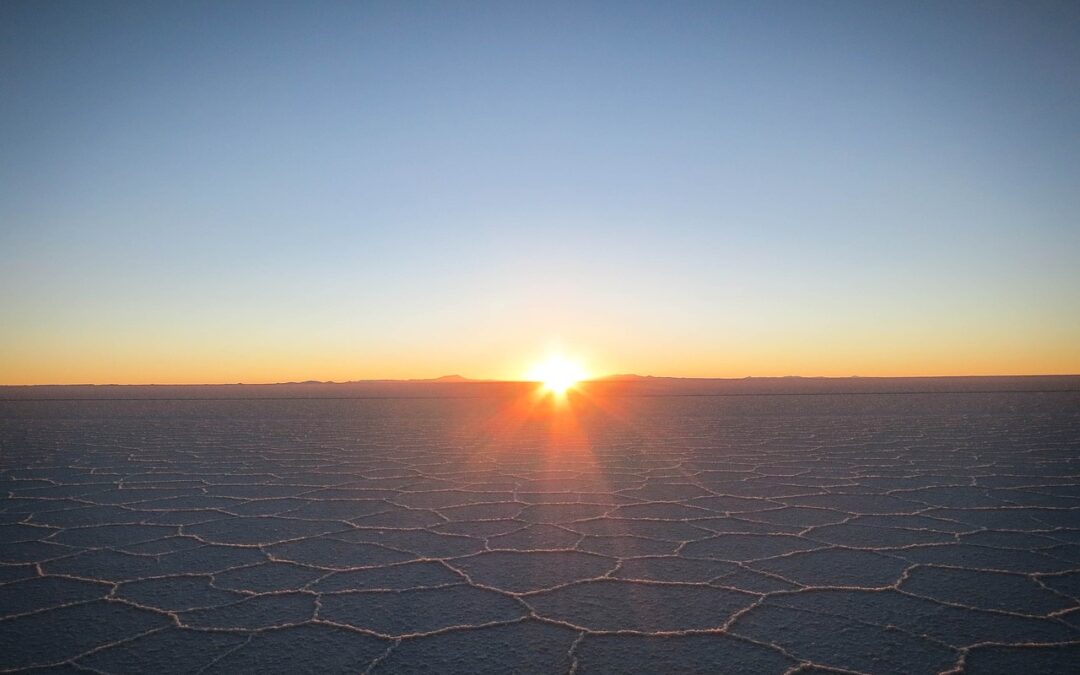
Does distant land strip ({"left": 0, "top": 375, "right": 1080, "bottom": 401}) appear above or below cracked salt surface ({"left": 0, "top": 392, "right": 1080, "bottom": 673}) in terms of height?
below

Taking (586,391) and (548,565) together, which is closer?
(548,565)

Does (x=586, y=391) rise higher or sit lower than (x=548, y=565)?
lower

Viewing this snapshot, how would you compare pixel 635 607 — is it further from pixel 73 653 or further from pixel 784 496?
pixel 784 496

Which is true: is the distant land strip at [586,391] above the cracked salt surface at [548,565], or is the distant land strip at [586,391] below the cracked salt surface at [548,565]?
below

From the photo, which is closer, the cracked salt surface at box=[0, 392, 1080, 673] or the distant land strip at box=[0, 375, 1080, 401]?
the cracked salt surface at box=[0, 392, 1080, 673]

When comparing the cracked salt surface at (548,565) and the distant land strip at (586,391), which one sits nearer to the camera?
the cracked salt surface at (548,565)

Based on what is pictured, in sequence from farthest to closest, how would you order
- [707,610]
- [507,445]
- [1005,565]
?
[507,445] → [1005,565] → [707,610]

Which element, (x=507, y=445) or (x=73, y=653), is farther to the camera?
(x=507, y=445)

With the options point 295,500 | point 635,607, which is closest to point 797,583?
point 635,607
